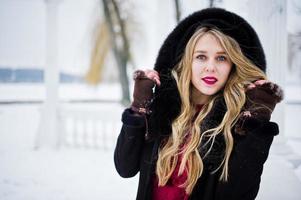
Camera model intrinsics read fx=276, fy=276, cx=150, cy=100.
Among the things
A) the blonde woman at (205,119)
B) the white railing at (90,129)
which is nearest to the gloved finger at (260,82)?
the blonde woman at (205,119)

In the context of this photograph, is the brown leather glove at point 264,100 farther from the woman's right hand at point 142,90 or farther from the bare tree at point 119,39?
the bare tree at point 119,39

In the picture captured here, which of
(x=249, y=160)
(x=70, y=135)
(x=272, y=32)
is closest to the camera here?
(x=249, y=160)

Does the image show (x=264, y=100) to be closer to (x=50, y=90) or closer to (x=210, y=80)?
(x=210, y=80)

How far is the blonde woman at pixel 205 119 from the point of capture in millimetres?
799

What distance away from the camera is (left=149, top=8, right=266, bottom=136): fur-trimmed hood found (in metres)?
0.91

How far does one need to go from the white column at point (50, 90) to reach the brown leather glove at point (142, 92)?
1.87m

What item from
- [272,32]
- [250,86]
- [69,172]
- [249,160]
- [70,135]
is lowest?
[69,172]

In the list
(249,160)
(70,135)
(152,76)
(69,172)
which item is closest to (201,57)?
(152,76)

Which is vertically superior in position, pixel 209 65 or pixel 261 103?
pixel 209 65

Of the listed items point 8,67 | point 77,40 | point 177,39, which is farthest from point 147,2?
point 177,39

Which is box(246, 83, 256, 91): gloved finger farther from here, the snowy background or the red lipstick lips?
the snowy background

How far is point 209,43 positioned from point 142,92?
26 cm

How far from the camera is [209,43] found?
873 millimetres

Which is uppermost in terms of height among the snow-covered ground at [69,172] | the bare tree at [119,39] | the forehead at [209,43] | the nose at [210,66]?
the bare tree at [119,39]
